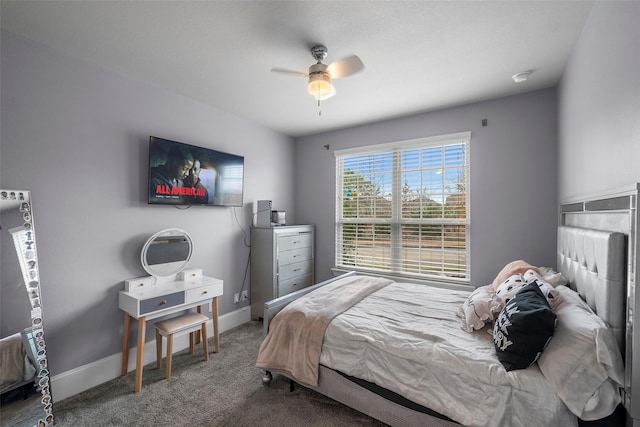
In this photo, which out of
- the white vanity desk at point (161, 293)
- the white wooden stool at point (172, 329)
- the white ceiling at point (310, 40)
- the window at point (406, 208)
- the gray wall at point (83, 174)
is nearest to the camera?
the white ceiling at point (310, 40)

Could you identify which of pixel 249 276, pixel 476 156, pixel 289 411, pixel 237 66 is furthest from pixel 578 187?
pixel 249 276

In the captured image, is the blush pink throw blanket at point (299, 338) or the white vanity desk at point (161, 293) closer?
the blush pink throw blanket at point (299, 338)

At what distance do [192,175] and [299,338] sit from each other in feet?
6.73

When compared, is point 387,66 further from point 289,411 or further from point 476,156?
point 289,411

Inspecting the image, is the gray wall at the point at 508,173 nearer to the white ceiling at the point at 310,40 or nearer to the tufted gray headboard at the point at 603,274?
the white ceiling at the point at 310,40

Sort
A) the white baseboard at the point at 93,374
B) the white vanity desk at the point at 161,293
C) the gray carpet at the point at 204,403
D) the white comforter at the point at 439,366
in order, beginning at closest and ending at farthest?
1. the white comforter at the point at 439,366
2. the gray carpet at the point at 204,403
3. the white baseboard at the point at 93,374
4. the white vanity desk at the point at 161,293

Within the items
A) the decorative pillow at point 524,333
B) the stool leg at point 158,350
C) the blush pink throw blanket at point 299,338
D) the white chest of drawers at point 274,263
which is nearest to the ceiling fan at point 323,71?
the blush pink throw blanket at point 299,338

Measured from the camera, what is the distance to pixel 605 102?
156 cm

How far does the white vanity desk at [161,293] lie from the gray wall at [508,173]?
9.74 ft

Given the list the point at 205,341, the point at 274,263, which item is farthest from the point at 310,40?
the point at 205,341

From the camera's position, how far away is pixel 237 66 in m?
2.36

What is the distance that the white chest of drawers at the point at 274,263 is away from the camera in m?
3.54

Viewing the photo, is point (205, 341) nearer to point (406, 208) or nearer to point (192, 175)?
point (192, 175)

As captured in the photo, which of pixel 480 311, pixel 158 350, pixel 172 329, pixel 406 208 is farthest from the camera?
pixel 406 208
